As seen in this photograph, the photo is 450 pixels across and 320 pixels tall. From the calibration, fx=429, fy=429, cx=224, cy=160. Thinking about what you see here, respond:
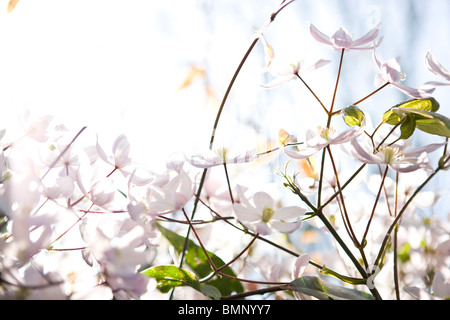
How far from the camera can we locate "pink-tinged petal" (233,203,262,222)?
0.19 metres

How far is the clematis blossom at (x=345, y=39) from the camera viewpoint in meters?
0.22

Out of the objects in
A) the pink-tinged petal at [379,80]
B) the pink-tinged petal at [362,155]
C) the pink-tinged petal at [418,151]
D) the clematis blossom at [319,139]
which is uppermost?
the pink-tinged petal at [379,80]

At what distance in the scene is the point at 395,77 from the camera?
23 centimetres

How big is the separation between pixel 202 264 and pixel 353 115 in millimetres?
137

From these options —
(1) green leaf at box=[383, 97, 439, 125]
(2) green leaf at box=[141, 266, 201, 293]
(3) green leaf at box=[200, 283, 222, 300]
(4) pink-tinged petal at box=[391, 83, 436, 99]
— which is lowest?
(3) green leaf at box=[200, 283, 222, 300]

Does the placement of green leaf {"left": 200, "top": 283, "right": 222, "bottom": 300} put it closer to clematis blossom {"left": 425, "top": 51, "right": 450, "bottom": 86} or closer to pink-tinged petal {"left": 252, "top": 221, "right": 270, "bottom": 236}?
pink-tinged petal {"left": 252, "top": 221, "right": 270, "bottom": 236}

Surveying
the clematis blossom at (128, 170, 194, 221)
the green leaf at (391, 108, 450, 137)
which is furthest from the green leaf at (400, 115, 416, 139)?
the clematis blossom at (128, 170, 194, 221)

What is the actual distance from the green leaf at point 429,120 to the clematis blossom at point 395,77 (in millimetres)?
16

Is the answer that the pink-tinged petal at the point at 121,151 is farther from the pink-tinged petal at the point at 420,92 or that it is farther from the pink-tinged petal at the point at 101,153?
the pink-tinged petal at the point at 420,92

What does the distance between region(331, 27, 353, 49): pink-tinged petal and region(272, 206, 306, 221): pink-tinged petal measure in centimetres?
9

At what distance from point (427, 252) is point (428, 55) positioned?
17 centimetres

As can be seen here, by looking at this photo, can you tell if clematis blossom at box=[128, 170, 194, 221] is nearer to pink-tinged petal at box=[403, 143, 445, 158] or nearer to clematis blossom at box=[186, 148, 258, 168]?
clematis blossom at box=[186, 148, 258, 168]

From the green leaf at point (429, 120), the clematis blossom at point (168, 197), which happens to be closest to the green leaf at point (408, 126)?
the green leaf at point (429, 120)

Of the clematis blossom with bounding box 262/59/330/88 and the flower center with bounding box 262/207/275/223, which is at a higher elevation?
the clematis blossom with bounding box 262/59/330/88
